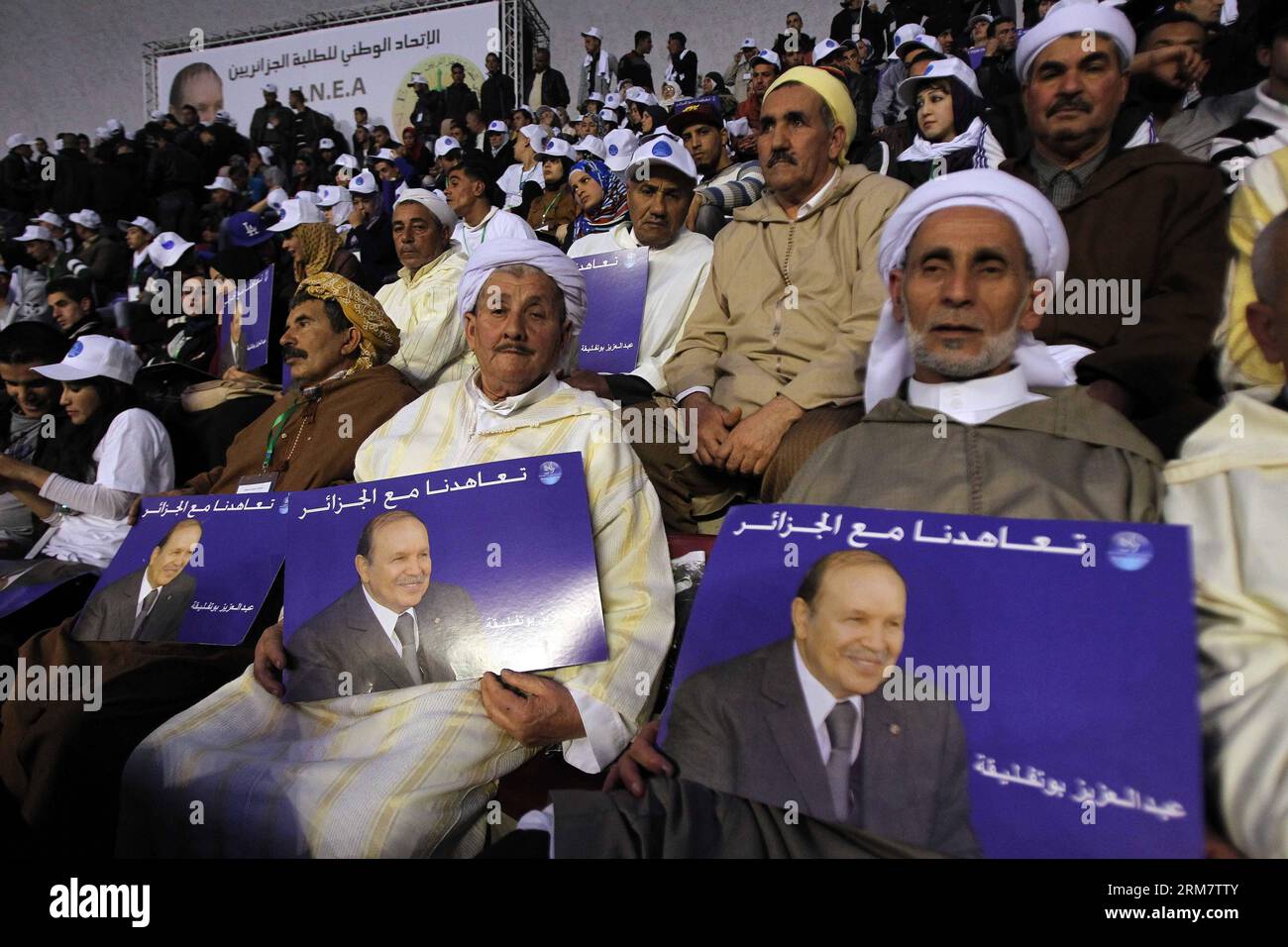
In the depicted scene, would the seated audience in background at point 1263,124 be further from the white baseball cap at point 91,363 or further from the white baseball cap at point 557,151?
the white baseball cap at point 557,151

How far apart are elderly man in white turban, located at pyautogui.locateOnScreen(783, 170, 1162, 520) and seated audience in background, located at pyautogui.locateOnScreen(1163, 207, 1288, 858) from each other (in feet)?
0.47

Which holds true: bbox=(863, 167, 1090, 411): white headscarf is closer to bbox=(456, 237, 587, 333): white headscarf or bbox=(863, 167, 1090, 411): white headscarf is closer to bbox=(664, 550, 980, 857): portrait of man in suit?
bbox=(664, 550, 980, 857): portrait of man in suit

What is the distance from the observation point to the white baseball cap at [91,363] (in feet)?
13.0

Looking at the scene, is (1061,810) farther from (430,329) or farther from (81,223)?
(81,223)

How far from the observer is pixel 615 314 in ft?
13.5

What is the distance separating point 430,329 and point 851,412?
2813mm

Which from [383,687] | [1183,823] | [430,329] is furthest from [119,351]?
[1183,823]

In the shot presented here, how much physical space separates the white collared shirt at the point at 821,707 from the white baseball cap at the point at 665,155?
11.0 ft

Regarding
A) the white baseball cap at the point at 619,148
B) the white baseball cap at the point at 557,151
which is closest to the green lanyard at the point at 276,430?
the white baseball cap at the point at 619,148

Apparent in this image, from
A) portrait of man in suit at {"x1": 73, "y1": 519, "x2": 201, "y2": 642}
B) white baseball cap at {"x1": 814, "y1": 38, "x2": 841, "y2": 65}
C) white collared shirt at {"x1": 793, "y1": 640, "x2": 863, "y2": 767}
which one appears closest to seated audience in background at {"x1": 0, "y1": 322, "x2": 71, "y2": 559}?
portrait of man in suit at {"x1": 73, "y1": 519, "x2": 201, "y2": 642}

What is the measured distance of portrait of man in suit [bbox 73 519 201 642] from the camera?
2.65 metres

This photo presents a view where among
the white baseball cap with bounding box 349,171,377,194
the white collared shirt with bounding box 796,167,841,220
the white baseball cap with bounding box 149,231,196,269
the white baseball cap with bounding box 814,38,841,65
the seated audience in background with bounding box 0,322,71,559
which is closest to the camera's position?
the white collared shirt with bounding box 796,167,841,220

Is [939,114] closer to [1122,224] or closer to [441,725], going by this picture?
[1122,224]

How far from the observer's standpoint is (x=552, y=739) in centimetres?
206
